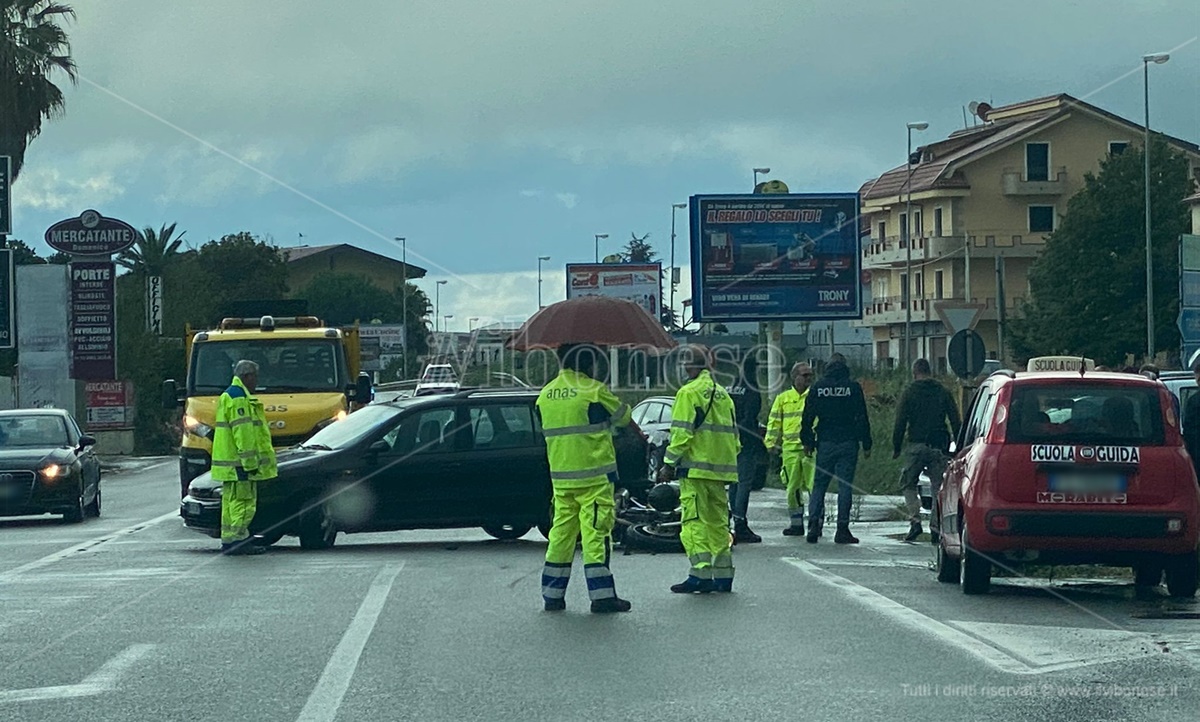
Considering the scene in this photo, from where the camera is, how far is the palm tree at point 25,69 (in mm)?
46750

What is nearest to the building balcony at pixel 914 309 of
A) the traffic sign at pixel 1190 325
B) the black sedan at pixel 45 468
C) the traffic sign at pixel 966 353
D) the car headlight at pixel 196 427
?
the traffic sign at pixel 1190 325

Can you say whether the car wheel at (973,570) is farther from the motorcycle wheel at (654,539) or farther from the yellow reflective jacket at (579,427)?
the motorcycle wheel at (654,539)

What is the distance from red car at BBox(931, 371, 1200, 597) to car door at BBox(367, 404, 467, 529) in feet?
20.1

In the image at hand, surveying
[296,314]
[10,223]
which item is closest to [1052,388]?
[296,314]

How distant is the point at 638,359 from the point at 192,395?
5183 cm

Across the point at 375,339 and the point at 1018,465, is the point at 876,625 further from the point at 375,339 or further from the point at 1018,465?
the point at 375,339

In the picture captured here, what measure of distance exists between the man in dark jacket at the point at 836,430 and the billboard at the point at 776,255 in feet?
76.0

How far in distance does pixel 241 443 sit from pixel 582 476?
582cm

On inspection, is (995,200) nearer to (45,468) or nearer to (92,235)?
(92,235)

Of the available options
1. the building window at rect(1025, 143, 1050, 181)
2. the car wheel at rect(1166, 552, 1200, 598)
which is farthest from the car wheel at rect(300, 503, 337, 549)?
the building window at rect(1025, 143, 1050, 181)

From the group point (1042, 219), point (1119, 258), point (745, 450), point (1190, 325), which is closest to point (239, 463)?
point (745, 450)

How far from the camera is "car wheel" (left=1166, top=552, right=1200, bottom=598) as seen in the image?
12.4 metres

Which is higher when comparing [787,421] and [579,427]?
[579,427]

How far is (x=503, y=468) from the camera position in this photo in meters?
17.5
